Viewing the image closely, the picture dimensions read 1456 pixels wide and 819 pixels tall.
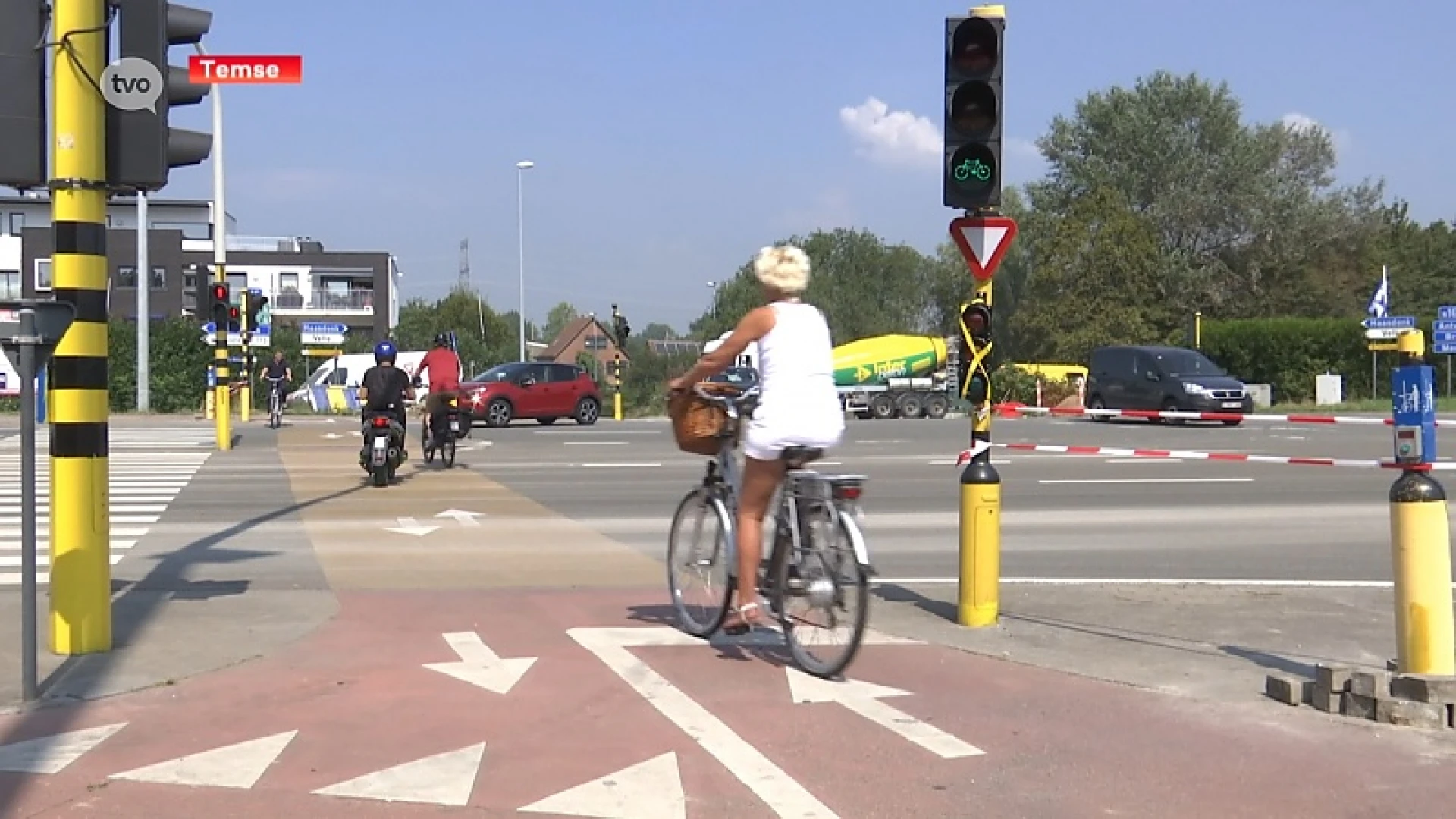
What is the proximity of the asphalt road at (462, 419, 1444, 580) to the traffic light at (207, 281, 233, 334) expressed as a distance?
4.77 meters

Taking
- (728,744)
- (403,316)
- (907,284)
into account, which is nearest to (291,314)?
(403,316)

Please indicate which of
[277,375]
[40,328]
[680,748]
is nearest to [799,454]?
[680,748]

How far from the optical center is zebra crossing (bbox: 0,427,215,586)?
11242mm

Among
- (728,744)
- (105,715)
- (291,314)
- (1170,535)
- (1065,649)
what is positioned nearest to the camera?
(728,744)

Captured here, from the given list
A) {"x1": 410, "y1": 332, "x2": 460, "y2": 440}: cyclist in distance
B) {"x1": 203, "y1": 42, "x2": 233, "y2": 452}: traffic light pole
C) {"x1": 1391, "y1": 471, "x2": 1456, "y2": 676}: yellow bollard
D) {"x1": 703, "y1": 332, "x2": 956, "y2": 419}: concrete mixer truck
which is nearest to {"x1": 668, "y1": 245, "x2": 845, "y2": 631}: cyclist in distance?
{"x1": 1391, "y1": 471, "x2": 1456, "y2": 676}: yellow bollard

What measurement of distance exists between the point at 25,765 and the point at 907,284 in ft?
346

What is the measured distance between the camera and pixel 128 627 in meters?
7.80

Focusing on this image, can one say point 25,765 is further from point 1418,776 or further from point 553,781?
point 1418,776

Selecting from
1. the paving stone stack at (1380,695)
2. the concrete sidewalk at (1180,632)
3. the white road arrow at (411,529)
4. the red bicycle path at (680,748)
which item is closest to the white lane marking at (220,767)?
the red bicycle path at (680,748)

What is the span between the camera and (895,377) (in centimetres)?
5003

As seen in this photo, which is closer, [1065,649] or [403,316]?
[1065,649]

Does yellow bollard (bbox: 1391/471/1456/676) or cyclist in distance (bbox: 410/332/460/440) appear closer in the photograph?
yellow bollard (bbox: 1391/471/1456/676)

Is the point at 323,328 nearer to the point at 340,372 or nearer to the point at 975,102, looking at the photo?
the point at 340,372

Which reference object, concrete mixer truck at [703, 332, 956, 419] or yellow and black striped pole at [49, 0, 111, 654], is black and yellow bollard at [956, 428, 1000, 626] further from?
concrete mixer truck at [703, 332, 956, 419]
